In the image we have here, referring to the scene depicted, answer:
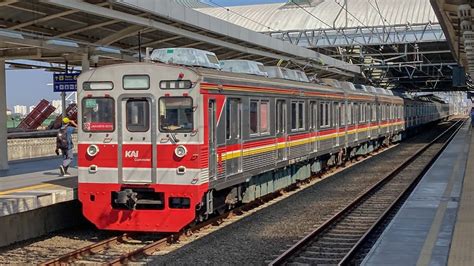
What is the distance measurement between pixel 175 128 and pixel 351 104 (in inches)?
528

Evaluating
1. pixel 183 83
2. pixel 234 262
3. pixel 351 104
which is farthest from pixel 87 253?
pixel 351 104

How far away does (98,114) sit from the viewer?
1045 cm

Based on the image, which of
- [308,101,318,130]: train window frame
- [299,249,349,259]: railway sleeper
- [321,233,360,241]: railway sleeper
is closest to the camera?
[299,249,349,259]: railway sleeper

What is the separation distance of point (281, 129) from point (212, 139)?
403 centimetres

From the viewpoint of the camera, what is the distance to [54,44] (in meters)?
14.7

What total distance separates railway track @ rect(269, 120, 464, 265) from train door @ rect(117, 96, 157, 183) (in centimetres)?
267

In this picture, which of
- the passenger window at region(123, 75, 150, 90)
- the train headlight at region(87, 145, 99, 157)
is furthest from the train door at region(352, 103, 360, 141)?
the train headlight at region(87, 145, 99, 157)

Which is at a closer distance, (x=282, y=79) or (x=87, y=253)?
(x=87, y=253)

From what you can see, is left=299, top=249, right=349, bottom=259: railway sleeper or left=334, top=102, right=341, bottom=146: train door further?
left=334, top=102, right=341, bottom=146: train door

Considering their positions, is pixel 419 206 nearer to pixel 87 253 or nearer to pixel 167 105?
pixel 167 105

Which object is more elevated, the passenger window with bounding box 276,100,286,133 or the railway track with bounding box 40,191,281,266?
the passenger window with bounding box 276,100,286,133

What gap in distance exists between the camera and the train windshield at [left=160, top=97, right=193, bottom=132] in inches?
393

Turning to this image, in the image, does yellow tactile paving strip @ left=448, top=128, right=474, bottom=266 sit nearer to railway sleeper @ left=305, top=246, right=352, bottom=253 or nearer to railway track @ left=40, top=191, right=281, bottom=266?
railway sleeper @ left=305, top=246, right=352, bottom=253

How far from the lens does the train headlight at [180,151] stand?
9961 millimetres
